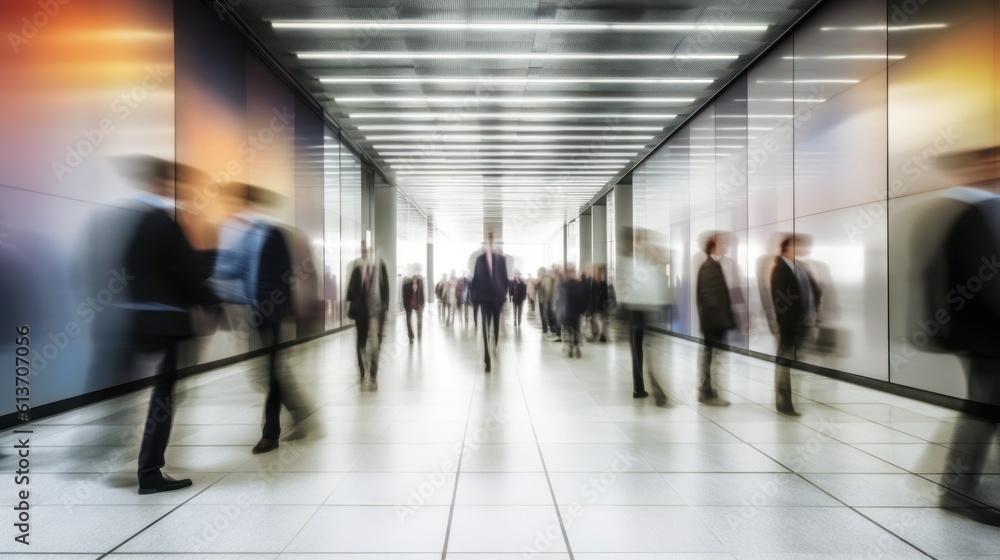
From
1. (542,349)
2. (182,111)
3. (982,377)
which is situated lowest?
(542,349)

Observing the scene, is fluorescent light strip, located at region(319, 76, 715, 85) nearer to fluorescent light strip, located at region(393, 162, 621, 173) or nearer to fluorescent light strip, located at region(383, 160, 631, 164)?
fluorescent light strip, located at region(383, 160, 631, 164)

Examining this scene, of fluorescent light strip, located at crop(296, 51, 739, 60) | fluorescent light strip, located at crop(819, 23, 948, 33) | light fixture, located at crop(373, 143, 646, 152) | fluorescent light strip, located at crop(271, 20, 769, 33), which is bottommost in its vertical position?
fluorescent light strip, located at crop(819, 23, 948, 33)

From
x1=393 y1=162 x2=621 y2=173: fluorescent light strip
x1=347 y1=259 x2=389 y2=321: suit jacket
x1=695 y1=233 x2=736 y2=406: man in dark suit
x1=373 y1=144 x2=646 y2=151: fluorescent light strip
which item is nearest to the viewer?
x1=695 y1=233 x2=736 y2=406: man in dark suit

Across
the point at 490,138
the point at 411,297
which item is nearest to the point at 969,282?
the point at 411,297

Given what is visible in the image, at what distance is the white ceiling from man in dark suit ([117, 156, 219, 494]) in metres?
5.91

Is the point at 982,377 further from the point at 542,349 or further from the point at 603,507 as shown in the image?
the point at 542,349

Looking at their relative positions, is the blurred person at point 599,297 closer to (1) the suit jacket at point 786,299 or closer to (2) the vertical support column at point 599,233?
(1) the suit jacket at point 786,299

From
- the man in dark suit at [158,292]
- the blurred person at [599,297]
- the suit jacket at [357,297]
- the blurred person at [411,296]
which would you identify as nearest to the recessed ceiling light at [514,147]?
the blurred person at [411,296]

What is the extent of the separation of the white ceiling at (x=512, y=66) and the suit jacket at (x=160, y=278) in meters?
6.03

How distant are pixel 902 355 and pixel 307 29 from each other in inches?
409

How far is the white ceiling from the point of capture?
26.9 ft

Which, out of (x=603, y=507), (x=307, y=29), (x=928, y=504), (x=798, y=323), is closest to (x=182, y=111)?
(x=307, y=29)

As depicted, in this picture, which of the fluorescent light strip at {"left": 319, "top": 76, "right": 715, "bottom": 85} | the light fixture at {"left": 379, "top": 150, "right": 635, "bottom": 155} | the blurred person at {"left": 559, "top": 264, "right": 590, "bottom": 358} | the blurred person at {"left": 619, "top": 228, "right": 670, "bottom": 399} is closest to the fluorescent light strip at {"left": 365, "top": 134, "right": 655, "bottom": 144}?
the light fixture at {"left": 379, "top": 150, "right": 635, "bottom": 155}

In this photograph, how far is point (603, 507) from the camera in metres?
3.13
